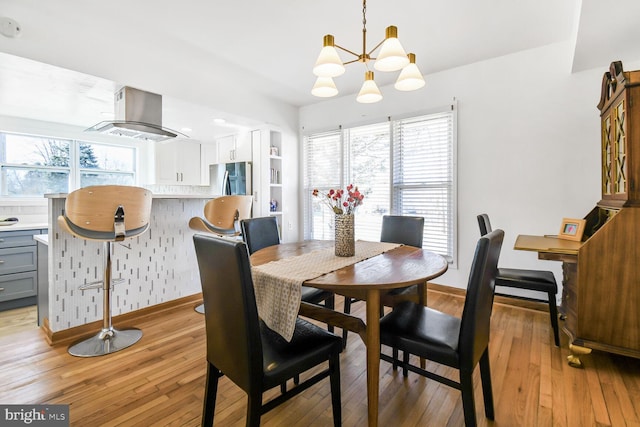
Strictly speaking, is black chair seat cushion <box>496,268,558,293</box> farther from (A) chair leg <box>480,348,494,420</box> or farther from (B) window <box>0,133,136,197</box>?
(B) window <box>0,133,136,197</box>

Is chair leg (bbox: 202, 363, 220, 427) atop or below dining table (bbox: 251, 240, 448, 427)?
below

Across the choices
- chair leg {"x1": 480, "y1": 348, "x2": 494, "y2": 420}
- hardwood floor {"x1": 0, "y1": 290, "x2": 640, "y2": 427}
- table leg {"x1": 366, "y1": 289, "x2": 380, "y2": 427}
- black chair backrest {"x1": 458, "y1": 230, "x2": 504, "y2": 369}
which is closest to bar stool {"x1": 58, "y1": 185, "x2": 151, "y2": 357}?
hardwood floor {"x1": 0, "y1": 290, "x2": 640, "y2": 427}

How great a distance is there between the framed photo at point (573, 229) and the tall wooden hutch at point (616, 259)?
271 mm

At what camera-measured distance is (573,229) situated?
7.57 feet

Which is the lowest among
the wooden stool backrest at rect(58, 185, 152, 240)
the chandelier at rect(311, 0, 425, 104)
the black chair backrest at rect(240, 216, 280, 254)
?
the black chair backrest at rect(240, 216, 280, 254)

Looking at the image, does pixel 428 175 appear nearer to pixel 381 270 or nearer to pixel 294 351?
pixel 381 270

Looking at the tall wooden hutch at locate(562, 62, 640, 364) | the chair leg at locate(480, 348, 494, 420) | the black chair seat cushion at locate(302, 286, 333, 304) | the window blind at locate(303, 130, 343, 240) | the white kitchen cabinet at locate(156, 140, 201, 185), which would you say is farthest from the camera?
the white kitchen cabinet at locate(156, 140, 201, 185)

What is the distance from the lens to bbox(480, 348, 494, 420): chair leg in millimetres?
1432

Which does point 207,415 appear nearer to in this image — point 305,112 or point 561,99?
point 561,99

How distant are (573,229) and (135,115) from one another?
3.84 meters

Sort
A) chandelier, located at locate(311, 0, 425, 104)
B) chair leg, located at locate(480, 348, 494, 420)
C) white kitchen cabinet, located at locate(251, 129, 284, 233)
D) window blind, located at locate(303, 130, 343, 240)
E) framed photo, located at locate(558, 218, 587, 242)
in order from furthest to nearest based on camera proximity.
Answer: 1. window blind, located at locate(303, 130, 343, 240)
2. white kitchen cabinet, located at locate(251, 129, 284, 233)
3. framed photo, located at locate(558, 218, 587, 242)
4. chandelier, located at locate(311, 0, 425, 104)
5. chair leg, located at locate(480, 348, 494, 420)

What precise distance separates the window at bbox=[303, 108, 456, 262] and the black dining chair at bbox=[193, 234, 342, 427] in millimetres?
2539

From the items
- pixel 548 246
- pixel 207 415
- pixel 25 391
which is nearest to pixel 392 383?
pixel 207 415

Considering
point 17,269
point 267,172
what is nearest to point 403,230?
point 267,172
